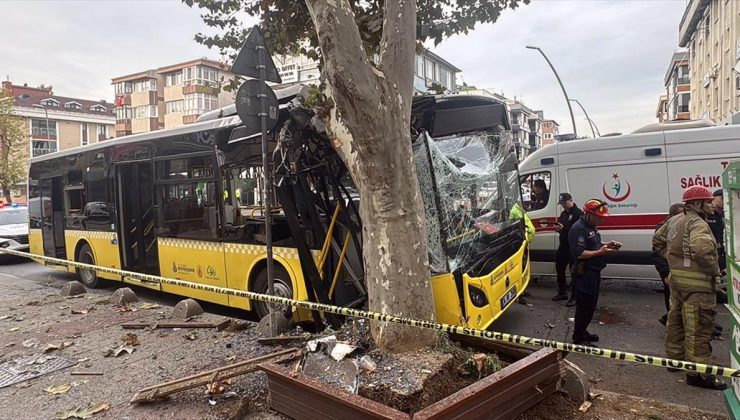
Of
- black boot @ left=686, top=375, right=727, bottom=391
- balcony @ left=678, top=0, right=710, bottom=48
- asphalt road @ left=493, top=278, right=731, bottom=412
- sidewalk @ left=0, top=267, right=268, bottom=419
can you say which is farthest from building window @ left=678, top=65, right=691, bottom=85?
sidewalk @ left=0, top=267, right=268, bottom=419

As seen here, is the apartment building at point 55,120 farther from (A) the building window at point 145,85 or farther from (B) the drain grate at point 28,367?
(B) the drain grate at point 28,367

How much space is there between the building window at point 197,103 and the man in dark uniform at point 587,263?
5315 cm

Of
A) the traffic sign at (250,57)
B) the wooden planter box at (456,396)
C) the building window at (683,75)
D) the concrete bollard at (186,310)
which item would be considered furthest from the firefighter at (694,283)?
the building window at (683,75)

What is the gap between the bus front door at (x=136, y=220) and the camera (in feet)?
28.3

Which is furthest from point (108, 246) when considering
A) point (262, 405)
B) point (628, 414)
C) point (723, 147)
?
Result: point (723, 147)

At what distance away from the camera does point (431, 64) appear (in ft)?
152

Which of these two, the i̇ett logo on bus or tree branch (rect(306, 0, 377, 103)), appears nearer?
tree branch (rect(306, 0, 377, 103))

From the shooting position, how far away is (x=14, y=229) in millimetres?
14867

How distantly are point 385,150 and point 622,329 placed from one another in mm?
4380

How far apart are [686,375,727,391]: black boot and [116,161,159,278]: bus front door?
800 centimetres

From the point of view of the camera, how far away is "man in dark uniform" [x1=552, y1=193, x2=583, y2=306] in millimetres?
7648

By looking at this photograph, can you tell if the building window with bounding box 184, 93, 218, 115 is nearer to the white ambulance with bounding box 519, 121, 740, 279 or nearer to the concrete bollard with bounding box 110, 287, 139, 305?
the concrete bollard with bounding box 110, 287, 139, 305

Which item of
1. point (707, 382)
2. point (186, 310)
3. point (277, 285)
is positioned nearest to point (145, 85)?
point (186, 310)

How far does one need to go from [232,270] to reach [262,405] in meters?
3.03
